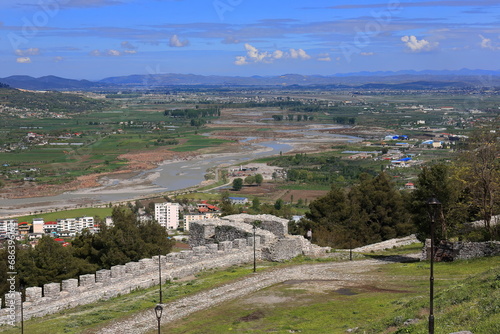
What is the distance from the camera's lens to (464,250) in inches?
695

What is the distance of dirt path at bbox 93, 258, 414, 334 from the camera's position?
1273 centimetres

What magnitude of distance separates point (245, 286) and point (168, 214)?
32808mm

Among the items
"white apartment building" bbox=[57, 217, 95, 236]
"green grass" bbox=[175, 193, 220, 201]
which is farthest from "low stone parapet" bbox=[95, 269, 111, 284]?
"green grass" bbox=[175, 193, 220, 201]

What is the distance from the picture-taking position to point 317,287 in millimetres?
15219

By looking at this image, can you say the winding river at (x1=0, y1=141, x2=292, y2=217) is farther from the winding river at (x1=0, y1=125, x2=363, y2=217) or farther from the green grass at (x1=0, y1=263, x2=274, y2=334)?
the green grass at (x1=0, y1=263, x2=274, y2=334)

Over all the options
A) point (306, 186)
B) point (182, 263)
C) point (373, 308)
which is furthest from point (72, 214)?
point (373, 308)

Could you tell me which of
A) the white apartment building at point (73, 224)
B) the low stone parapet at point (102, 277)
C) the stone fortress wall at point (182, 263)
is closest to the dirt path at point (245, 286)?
the stone fortress wall at point (182, 263)

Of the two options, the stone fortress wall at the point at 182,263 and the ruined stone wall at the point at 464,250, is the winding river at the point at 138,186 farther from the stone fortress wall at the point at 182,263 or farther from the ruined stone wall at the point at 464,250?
the ruined stone wall at the point at 464,250

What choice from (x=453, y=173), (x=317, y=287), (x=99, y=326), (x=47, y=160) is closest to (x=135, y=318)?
(x=99, y=326)

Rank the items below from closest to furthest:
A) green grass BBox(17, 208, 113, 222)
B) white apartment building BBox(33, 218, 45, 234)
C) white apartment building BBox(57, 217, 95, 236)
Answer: white apartment building BBox(33, 218, 45, 234) < white apartment building BBox(57, 217, 95, 236) < green grass BBox(17, 208, 113, 222)

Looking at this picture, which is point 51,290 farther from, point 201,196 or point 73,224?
point 201,196

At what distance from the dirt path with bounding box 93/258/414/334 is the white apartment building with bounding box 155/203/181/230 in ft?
96.6

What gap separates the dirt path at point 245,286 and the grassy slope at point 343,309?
368mm

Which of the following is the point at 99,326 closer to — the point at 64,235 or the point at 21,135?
the point at 64,235
